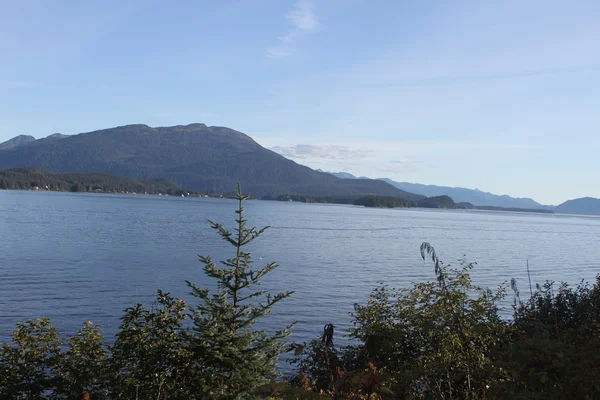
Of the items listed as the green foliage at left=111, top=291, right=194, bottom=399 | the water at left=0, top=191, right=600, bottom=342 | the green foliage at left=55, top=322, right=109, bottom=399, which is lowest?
the water at left=0, top=191, right=600, bottom=342

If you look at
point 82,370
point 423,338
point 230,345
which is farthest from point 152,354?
point 423,338

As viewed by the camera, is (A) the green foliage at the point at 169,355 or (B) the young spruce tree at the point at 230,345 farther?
(A) the green foliage at the point at 169,355

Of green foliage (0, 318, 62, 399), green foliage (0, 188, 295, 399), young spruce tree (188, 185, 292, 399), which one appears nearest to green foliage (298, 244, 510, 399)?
young spruce tree (188, 185, 292, 399)

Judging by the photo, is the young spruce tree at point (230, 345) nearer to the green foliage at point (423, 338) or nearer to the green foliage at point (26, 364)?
the green foliage at point (423, 338)

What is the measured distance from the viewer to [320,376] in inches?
529

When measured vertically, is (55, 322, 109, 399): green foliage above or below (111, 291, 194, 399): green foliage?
below

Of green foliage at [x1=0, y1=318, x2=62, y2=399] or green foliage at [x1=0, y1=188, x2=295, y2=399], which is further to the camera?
green foliage at [x1=0, y1=318, x2=62, y2=399]

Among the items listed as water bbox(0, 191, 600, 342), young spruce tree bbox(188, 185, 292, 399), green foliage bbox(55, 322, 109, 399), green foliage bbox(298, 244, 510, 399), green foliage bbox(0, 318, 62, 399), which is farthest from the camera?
water bbox(0, 191, 600, 342)

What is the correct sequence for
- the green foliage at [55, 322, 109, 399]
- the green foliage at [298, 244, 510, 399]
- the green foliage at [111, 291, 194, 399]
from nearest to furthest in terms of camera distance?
the green foliage at [298, 244, 510, 399], the green foliage at [111, 291, 194, 399], the green foliage at [55, 322, 109, 399]

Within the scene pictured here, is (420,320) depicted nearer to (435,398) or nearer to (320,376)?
(320,376)

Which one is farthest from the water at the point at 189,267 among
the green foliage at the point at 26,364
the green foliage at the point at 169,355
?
the green foliage at the point at 169,355

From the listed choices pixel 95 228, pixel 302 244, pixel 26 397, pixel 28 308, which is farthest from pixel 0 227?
pixel 26 397

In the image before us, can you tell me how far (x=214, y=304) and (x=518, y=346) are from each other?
21.0 feet

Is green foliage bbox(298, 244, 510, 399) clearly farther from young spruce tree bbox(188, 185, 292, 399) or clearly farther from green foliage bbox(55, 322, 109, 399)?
green foliage bbox(55, 322, 109, 399)
